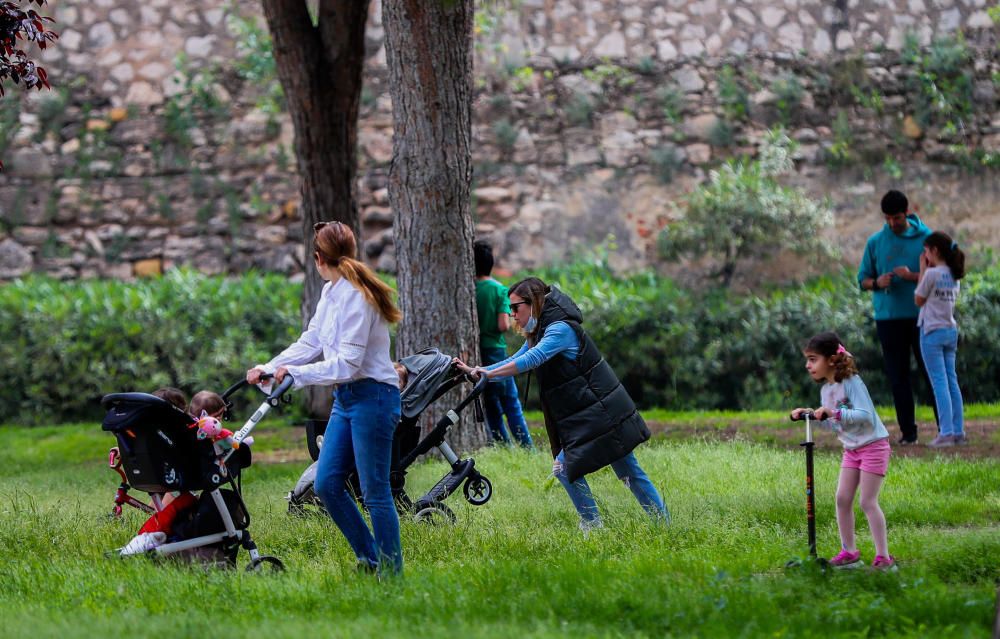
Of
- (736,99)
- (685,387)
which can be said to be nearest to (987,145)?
(736,99)

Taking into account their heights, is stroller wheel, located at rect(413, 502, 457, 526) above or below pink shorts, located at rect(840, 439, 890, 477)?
below

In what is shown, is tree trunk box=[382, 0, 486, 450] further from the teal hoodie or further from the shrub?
the shrub

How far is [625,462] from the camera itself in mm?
6723

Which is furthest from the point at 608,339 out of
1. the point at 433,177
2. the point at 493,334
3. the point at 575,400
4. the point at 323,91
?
the point at 575,400

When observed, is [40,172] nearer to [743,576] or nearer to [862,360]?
[862,360]

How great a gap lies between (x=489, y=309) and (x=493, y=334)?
0.64 ft

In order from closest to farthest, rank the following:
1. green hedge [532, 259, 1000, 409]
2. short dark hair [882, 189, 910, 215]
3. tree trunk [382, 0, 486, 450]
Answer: tree trunk [382, 0, 486, 450] < short dark hair [882, 189, 910, 215] < green hedge [532, 259, 1000, 409]

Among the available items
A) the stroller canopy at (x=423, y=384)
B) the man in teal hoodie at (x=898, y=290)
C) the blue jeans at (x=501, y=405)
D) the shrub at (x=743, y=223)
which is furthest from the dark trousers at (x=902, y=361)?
the stroller canopy at (x=423, y=384)

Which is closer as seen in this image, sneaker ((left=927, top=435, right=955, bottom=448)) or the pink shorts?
the pink shorts

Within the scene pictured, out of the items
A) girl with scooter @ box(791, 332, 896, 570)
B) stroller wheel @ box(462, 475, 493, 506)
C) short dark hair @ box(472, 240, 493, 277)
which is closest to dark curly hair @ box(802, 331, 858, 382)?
girl with scooter @ box(791, 332, 896, 570)

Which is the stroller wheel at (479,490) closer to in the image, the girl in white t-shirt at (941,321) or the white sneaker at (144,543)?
the white sneaker at (144,543)

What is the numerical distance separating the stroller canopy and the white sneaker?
4.58ft

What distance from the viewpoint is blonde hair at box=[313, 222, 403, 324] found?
5.60m

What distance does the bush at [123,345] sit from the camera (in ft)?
42.6
